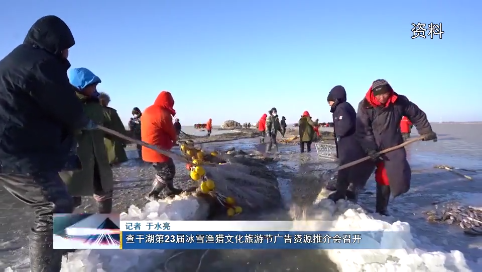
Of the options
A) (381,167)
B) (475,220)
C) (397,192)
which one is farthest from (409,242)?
(475,220)

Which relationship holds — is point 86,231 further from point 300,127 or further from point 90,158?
point 300,127

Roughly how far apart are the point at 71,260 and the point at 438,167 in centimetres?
873

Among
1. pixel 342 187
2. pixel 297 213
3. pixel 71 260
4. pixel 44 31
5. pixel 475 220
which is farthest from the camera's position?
pixel 342 187

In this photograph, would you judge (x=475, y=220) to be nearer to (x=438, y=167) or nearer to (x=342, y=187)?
(x=342, y=187)

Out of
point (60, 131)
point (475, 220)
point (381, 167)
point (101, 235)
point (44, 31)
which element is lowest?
point (475, 220)

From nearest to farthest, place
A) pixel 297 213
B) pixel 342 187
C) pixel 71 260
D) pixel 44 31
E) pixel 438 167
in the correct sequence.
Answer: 1. pixel 44 31
2. pixel 71 260
3. pixel 297 213
4. pixel 342 187
5. pixel 438 167

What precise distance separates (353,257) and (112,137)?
3.04 metres

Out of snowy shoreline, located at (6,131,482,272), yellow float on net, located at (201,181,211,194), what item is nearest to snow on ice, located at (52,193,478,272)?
snowy shoreline, located at (6,131,482,272)

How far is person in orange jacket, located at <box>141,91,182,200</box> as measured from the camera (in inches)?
185

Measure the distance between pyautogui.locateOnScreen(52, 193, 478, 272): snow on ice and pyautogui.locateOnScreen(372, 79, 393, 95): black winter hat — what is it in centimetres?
147

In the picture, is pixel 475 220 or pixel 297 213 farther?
pixel 475 220

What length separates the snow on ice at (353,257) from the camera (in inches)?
94.1

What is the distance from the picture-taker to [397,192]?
3.85m
